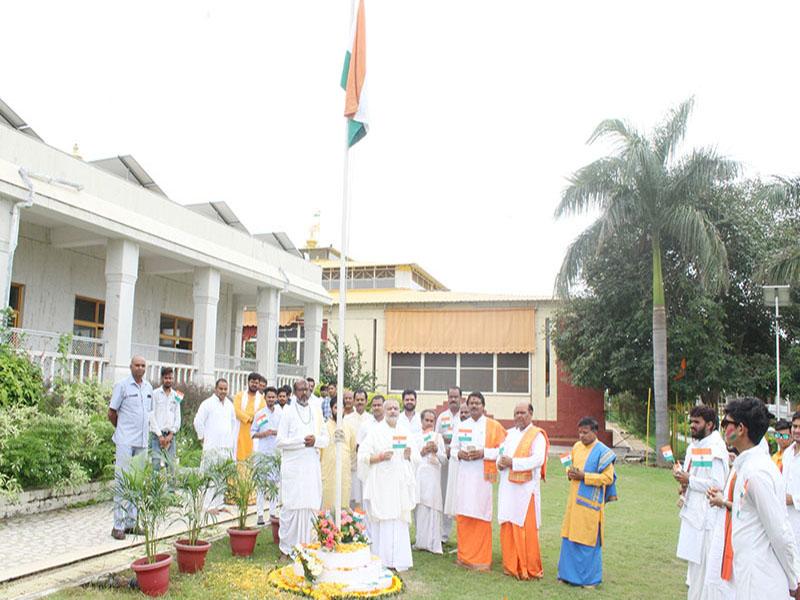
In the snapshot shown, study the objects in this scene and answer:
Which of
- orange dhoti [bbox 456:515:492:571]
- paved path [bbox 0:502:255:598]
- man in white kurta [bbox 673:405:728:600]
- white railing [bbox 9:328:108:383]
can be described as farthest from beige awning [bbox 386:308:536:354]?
man in white kurta [bbox 673:405:728:600]

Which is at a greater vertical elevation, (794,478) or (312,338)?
(312,338)

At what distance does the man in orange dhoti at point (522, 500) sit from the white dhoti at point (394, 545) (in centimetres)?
107

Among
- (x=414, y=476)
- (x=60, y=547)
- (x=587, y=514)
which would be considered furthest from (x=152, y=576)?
(x=587, y=514)

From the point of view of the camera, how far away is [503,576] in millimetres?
7629

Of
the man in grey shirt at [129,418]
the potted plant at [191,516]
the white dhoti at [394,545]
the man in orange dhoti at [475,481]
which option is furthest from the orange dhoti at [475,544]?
the man in grey shirt at [129,418]

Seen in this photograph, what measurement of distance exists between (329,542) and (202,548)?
120 centimetres

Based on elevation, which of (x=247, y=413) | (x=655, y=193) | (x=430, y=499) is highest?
(x=655, y=193)

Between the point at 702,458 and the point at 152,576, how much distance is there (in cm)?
492

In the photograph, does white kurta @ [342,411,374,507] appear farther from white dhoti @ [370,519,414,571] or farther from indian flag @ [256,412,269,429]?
white dhoti @ [370,519,414,571]

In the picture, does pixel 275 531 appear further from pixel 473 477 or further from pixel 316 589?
pixel 473 477

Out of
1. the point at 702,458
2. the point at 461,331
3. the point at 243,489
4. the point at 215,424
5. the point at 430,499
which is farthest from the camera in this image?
the point at 461,331

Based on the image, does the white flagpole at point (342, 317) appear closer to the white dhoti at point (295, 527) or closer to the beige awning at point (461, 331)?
the white dhoti at point (295, 527)

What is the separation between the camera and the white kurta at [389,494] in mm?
7664

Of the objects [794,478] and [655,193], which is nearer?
[794,478]
